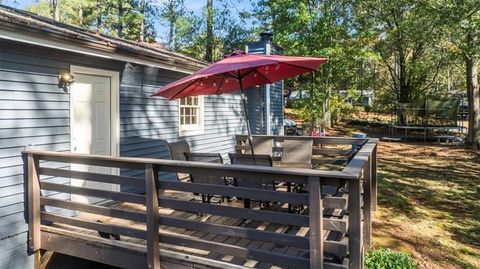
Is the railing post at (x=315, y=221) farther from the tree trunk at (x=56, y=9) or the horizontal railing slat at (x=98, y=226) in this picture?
the tree trunk at (x=56, y=9)

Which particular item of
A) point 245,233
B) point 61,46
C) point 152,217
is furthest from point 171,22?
point 245,233

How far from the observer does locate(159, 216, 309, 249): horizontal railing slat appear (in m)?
2.93

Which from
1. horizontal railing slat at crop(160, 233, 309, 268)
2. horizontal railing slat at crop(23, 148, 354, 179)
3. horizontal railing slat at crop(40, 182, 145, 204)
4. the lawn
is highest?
horizontal railing slat at crop(23, 148, 354, 179)

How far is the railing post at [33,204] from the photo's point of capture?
4004 millimetres

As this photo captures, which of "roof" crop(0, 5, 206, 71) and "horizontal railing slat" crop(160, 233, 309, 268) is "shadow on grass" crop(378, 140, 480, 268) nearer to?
"horizontal railing slat" crop(160, 233, 309, 268)

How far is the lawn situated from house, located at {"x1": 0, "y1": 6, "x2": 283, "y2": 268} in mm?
4099

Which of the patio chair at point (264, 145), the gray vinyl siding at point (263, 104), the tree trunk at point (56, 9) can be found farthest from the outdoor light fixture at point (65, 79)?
the tree trunk at point (56, 9)

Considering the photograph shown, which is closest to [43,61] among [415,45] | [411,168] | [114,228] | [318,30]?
[114,228]

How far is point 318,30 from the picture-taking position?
12.8 m

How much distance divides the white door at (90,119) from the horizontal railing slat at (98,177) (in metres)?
0.90

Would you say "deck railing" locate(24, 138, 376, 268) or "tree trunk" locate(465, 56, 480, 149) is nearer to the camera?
"deck railing" locate(24, 138, 376, 268)

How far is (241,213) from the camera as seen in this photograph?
3.11m

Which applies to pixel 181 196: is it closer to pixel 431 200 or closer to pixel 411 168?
pixel 431 200

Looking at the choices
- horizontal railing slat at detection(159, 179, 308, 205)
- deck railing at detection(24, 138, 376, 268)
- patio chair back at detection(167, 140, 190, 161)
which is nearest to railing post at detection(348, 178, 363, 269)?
deck railing at detection(24, 138, 376, 268)
